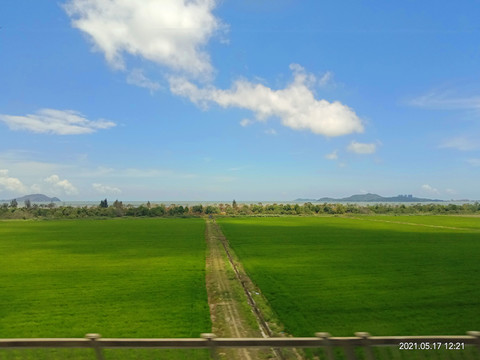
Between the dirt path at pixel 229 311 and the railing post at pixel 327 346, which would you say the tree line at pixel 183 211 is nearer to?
the dirt path at pixel 229 311

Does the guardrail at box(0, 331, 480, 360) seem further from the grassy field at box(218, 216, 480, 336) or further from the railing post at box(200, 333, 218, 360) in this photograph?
the grassy field at box(218, 216, 480, 336)

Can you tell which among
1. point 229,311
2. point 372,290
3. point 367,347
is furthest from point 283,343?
point 372,290

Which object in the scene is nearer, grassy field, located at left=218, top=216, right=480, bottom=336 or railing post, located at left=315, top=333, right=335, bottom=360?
railing post, located at left=315, top=333, right=335, bottom=360

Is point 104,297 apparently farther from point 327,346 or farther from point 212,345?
point 327,346

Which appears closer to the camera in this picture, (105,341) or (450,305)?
(105,341)

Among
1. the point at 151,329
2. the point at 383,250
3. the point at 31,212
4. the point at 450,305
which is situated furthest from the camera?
the point at 31,212

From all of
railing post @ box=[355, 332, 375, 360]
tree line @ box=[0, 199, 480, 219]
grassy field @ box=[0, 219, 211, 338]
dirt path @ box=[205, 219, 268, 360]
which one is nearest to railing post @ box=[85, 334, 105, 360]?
dirt path @ box=[205, 219, 268, 360]

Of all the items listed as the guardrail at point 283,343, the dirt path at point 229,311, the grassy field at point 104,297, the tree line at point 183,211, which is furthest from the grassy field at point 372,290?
the tree line at point 183,211

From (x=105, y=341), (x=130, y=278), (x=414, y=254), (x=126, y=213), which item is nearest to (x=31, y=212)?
(x=126, y=213)

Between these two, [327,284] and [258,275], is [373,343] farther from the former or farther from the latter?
[258,275]
